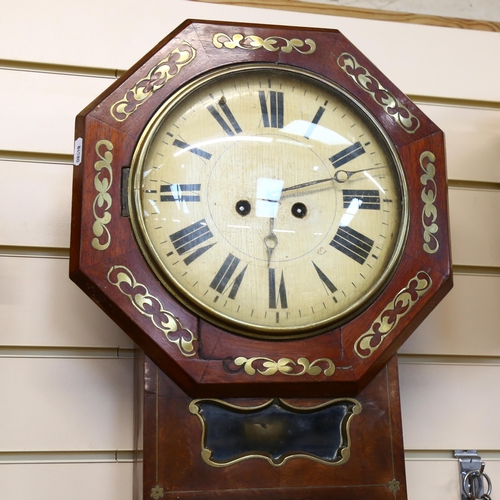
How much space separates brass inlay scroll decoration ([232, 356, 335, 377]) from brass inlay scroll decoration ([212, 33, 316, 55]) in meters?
0.46

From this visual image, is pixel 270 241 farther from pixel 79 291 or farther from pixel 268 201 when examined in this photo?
pixel 79 291

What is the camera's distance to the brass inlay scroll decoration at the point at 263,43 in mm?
1108

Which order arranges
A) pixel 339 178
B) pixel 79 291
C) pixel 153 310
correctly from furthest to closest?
1. pixel 79 291
2. pixel 339 178
3. pixel 153 310

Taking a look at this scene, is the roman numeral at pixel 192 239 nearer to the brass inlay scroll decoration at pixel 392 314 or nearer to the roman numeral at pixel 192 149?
the roman numeral at pixel 192 149

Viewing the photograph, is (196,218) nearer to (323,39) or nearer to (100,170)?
(100,170)

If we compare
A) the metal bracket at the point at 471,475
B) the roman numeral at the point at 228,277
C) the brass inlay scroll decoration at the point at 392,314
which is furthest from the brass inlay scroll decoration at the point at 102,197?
the metal bracket at the point at 471,475

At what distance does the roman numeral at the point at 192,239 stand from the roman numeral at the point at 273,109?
0.62 ft

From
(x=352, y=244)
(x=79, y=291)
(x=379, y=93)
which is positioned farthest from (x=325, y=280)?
(x=79, y=291)

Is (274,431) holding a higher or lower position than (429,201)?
lower

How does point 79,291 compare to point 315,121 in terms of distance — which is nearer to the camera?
point 315,121

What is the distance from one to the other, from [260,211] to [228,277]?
107mm

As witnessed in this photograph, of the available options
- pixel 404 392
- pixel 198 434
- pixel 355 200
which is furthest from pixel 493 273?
pixel 198 434

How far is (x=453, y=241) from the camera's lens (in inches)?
55.3

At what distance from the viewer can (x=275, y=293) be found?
1.04 metres
